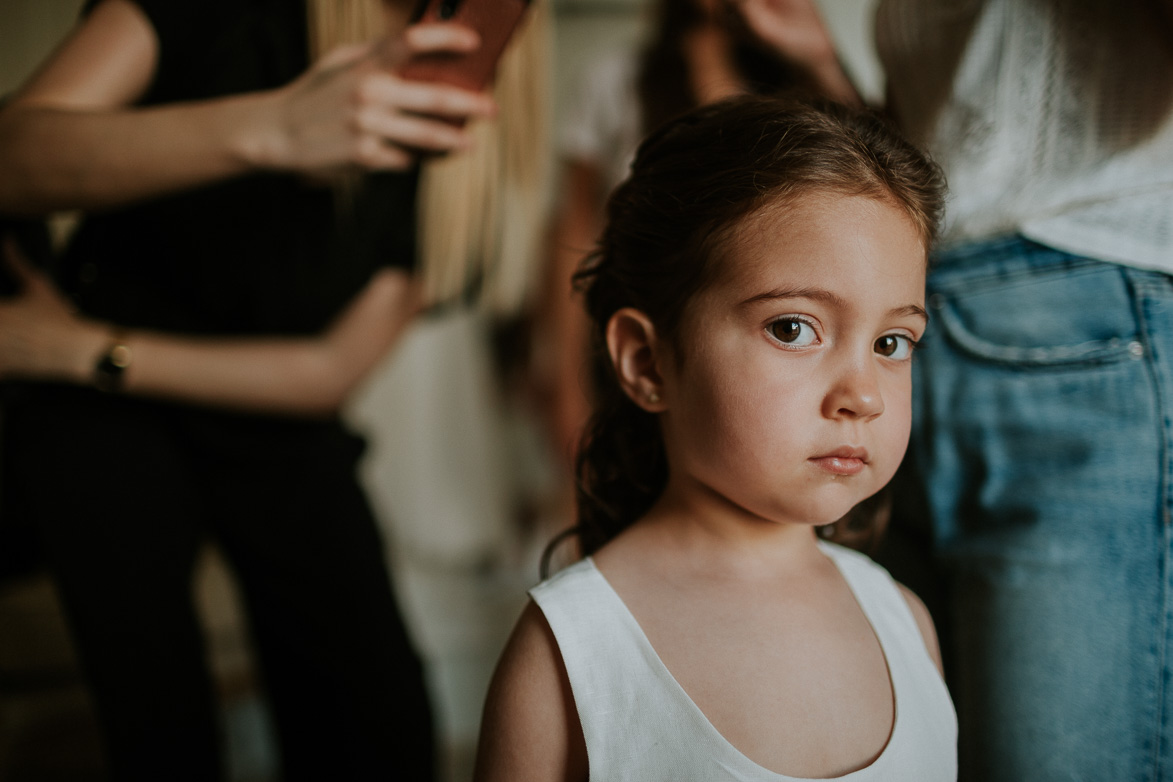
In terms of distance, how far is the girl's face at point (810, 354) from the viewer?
0.49 m

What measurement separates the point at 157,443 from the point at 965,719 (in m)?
0.87

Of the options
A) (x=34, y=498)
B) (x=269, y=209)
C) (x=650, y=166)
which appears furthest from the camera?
(x=269, y=209)

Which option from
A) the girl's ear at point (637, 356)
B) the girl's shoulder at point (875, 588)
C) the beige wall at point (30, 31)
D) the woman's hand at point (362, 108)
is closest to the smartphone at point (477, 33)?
the woman's hand at point (362, 108)

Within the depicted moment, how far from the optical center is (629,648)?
53 centimetres

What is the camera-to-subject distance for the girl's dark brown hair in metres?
0.53

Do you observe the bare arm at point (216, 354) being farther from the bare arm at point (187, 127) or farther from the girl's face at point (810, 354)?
the girl's face at point (810, 354)

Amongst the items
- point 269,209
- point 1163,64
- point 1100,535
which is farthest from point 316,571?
point 1163,64

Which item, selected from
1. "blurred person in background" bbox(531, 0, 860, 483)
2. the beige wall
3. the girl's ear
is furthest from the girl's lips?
the beige wall

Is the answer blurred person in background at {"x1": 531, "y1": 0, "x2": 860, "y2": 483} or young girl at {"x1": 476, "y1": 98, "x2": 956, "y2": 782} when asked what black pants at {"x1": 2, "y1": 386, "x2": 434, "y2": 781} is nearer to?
blurred person in background at {"x1": 531, "y1": 0, "x2": 860, "y2": 483}

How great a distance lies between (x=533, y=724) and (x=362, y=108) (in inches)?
21.6

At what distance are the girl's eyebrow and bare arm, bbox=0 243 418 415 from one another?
0.64 metres

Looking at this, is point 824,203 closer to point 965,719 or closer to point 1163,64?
point 1163,64

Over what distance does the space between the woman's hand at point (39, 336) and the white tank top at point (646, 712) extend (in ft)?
1.98

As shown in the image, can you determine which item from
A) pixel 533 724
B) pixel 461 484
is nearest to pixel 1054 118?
pixel 533 724
